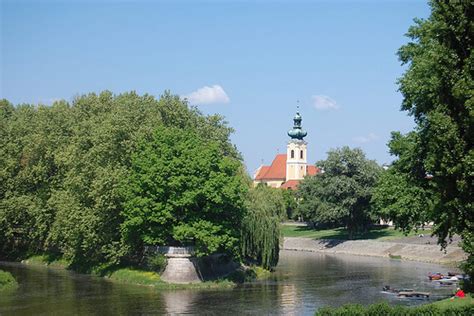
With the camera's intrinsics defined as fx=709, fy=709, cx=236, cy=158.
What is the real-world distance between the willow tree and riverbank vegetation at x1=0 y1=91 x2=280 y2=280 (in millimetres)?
130

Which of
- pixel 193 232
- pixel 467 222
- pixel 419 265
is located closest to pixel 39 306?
pixel 193 232

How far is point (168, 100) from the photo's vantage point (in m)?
71.6

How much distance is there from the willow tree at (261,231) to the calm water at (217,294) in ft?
7.68

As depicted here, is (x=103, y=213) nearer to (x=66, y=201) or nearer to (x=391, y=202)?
(x=66, y=201)

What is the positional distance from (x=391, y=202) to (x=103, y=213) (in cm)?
3026

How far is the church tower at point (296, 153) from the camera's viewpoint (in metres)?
170

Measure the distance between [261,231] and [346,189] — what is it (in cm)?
3705

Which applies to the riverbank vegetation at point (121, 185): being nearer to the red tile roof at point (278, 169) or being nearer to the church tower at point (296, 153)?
the church tower at point (296, 153)

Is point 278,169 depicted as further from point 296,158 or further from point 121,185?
point 121,185

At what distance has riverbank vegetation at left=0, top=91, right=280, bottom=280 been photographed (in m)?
59.6

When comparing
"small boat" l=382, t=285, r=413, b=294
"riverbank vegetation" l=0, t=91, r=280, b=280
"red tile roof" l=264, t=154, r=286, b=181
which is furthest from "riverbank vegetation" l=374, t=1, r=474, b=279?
"red tile roof" l=264, t=154, r=286, b=181

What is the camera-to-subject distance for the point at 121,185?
62.8 meters

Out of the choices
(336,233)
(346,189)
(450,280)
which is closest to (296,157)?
(336,233)

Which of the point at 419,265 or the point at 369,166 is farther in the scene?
the point at 369,166
